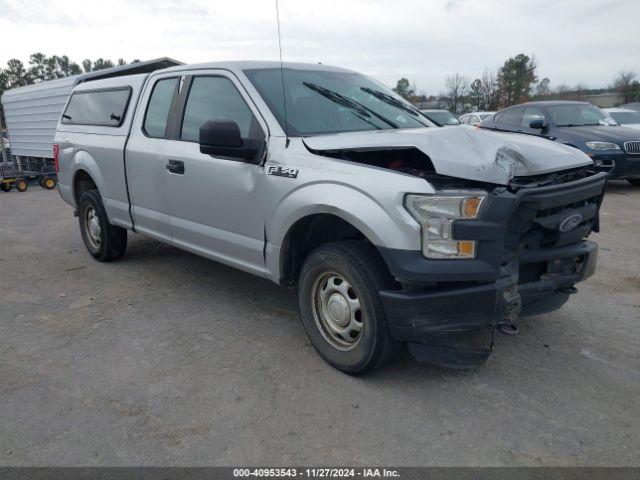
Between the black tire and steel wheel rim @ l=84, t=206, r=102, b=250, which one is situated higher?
steel wheel rim @ l=84, t=206, r=102, b=250

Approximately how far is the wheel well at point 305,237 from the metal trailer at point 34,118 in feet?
37.7

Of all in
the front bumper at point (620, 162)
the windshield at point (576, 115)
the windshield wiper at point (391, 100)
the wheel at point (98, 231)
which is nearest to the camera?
the windshield wiper at point (391, 100)

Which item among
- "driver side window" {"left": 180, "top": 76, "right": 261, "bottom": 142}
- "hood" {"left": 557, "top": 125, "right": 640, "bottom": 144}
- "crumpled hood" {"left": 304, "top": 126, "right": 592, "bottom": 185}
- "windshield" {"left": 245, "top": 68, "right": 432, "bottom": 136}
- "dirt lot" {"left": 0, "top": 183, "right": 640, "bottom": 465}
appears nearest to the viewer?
"dirt lot" {"left": 0, "top": 183, "right": 640, "bottom": 465}

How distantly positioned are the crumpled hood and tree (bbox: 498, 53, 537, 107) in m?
44.0

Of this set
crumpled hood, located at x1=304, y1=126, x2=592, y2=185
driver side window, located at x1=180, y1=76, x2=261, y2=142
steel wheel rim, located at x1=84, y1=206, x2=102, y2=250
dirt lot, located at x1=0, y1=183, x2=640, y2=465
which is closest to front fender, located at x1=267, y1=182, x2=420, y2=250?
crumpled hood, located at x1=304, y1=126, x2=592, y2=185

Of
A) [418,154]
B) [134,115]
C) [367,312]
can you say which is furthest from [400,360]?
[134,115]

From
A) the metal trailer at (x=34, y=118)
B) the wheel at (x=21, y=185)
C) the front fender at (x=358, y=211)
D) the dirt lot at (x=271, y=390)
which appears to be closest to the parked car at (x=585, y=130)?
the dirt lot at (x=271, y=390)

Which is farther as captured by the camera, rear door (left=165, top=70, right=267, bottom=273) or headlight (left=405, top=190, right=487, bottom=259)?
rear door (left=165, top=70, right=267, bottom=273)

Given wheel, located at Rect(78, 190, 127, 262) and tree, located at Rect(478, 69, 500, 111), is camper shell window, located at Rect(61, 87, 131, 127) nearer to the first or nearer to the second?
wheel, located at Rect(78, 190, 127, 262)

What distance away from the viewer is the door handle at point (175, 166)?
4.36 m

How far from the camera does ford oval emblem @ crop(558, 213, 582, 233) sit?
3262 mm

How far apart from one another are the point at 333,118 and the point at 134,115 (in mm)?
2284

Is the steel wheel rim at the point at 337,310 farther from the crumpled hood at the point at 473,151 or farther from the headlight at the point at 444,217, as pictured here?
the crumpled hood at the point at 473,151

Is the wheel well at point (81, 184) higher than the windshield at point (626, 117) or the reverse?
the reverse
